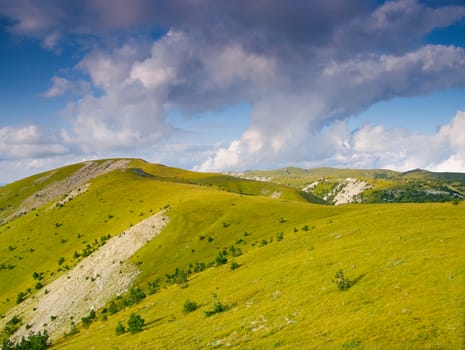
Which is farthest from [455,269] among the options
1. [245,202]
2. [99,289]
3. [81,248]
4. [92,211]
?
[92,211]

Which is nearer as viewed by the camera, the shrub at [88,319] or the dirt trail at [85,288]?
the shrub at [88,319]

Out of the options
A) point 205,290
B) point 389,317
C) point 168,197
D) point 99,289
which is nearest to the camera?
point 389,317

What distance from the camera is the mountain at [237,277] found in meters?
23.0

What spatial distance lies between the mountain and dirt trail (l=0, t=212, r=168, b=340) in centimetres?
29

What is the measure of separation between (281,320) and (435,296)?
11.0 m

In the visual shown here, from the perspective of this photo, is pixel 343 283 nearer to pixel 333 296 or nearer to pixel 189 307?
pixel 333 296

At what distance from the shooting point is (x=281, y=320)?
26.4 meters

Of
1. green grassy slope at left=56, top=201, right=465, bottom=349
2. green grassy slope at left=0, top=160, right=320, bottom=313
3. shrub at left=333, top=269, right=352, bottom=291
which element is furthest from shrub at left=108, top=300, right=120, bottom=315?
shrub at left=333, top=269, right=352, bottom=291

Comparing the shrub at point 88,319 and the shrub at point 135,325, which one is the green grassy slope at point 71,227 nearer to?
the shrub at point 88,319

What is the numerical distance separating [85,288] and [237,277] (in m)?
35.4

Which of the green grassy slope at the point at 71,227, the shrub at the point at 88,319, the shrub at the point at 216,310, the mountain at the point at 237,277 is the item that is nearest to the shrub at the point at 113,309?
the mountain at the point at 237,277

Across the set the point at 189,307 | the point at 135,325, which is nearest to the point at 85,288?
the point at 135,325

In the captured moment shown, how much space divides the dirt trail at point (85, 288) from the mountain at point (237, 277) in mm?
286

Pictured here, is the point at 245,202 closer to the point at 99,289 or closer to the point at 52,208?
the point at 99,289
